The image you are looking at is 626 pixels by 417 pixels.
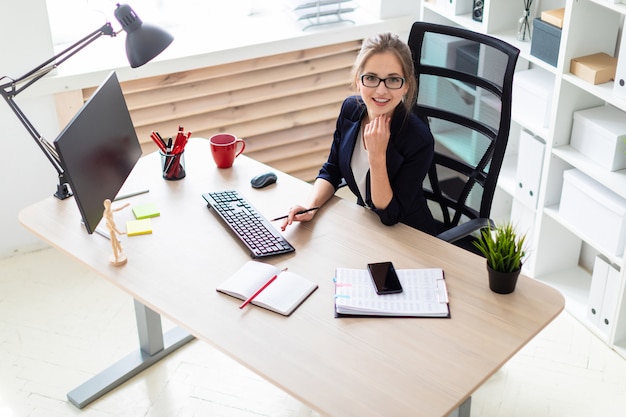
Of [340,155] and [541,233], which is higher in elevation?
[340,155]

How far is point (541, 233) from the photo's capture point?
3443 mm

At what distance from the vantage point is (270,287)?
7.33ft

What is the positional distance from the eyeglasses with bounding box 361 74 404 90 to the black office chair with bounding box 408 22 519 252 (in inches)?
12.1

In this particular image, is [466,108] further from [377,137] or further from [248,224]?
[248,224]

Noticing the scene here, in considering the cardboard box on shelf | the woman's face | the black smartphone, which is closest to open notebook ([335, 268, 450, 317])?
the black smartphone

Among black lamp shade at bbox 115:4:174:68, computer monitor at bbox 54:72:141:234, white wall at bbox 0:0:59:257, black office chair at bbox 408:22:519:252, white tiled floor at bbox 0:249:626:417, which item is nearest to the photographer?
computer monitor at bbox 54:72:141:234

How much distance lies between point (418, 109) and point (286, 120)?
55.1 inches

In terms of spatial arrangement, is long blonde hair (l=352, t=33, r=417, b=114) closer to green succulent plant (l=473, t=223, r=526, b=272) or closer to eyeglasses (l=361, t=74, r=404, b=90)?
eyeglasses (l=361, t=74, r=404, b=90)

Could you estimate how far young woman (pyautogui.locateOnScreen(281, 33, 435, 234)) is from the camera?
2.46 meters

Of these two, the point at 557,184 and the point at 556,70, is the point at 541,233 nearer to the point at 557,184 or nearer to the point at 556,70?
the point at 557,184

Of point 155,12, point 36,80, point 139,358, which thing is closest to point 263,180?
point 36,80

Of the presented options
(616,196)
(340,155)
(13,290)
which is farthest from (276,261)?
(13,290)

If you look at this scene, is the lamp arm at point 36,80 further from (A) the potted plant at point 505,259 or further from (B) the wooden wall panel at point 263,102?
(A) the potted plant at point 505,259

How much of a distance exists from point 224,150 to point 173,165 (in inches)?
7.4
